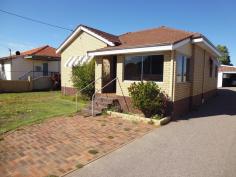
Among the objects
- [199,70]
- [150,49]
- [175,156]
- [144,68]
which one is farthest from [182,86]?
[175,156]

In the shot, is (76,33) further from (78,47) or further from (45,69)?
(45,69)

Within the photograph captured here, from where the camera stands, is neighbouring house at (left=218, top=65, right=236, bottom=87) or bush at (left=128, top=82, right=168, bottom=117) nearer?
bush at (left=128, top=82, right=168, bottom=117)

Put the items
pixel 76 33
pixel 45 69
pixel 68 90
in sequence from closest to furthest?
pixel 76 33 < pixel 68 90 < pixel 45 69

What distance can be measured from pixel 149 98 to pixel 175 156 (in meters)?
4.12

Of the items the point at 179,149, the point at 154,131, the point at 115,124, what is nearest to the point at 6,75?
the point at 115,124

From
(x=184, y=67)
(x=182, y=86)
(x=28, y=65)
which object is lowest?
(x=182, y=86)

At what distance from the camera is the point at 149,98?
9.55 m

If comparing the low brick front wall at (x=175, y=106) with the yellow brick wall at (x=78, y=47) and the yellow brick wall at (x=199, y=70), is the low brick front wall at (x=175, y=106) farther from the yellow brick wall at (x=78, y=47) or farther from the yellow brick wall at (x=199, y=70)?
the yellow brick wall at (x=78, y=47)

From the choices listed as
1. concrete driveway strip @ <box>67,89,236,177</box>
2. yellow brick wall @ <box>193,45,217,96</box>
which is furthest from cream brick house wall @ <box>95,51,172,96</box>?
yellow brick wall @ <box>193,45,217,96</box>

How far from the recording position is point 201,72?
14.3 metres

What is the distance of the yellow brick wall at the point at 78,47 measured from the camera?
1519 centimetres

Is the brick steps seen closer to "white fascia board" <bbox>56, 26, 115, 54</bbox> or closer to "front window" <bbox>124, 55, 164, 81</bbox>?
"front window" <bbox>124, 55, 164, 81</bbox>

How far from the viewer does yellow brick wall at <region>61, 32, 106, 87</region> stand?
49.8 ft

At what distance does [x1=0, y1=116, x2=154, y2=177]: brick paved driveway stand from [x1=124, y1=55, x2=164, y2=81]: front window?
291 cm
